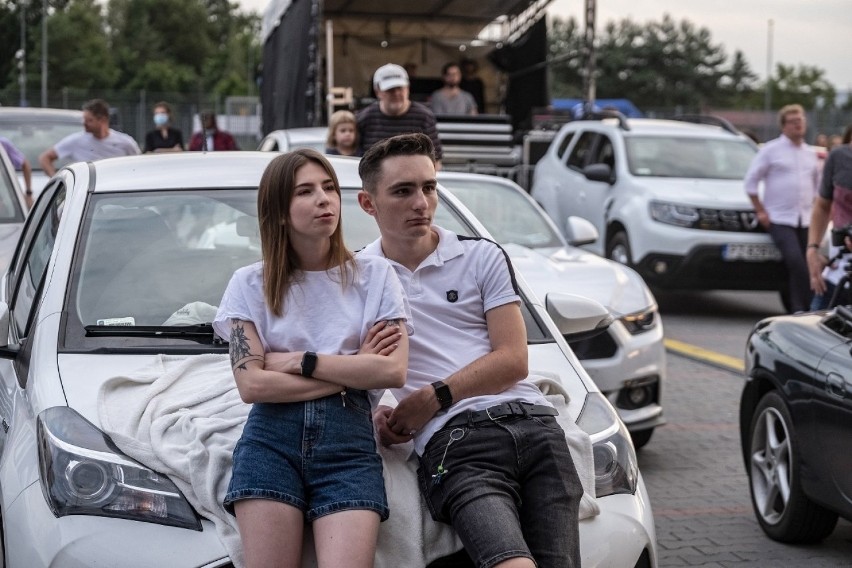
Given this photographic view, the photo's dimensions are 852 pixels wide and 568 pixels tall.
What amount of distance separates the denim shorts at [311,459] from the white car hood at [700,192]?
10234 millimetres

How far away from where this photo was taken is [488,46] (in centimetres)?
2136

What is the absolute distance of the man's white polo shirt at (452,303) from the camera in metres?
3.59

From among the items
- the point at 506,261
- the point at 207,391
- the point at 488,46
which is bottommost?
the point at 207,391

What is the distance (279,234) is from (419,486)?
751 millimetres

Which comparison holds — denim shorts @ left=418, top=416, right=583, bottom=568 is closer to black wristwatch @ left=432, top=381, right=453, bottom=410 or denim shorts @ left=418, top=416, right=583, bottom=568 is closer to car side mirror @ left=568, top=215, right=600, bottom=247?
black wristwatch @ left=432, top=381, right=453, bottom=410

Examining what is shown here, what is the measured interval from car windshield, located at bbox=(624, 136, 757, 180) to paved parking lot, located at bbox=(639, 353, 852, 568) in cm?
477

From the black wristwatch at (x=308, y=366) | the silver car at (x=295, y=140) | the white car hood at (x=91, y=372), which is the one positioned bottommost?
the white car hood at (x=91, y=372)

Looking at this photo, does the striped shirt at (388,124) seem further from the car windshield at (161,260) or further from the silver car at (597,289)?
the car windshield at (161,260)

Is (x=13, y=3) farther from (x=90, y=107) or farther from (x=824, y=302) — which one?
(x=824, y=302)

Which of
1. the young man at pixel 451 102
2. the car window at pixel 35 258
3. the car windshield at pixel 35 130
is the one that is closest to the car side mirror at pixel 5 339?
the car window at pixel 35 258

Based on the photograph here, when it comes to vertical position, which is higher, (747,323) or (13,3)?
(13,3)

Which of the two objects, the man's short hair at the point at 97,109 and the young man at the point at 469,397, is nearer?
the young man at the point at 469,397

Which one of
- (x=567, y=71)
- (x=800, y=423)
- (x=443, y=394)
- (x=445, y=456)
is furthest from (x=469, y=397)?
(x=567, y=71)

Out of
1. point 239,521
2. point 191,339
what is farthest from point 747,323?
point 239,521
